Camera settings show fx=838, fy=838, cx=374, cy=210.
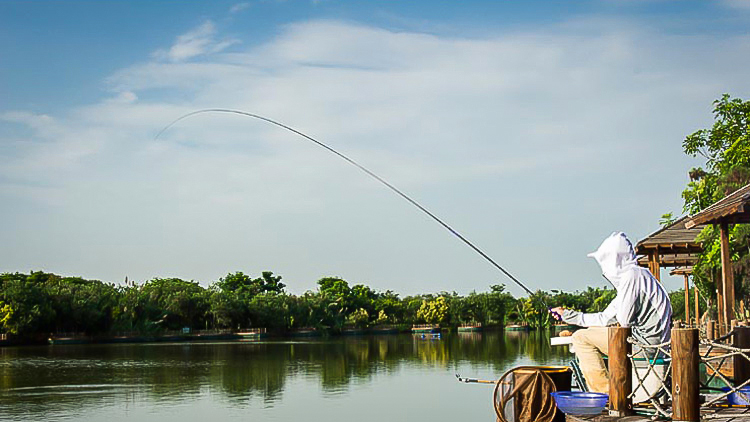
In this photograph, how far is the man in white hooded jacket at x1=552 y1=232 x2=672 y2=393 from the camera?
4898 millimetres

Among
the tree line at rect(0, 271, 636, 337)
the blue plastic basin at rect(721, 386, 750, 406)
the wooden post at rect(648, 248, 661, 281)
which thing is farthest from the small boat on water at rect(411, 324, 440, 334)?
the blue plastic basin at rect(721, 386, 750, 406)

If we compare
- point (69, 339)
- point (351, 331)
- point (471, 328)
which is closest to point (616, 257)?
point (69, 339)

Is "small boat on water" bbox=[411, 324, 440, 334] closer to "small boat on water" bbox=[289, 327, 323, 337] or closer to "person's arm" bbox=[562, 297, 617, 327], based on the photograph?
"small boat on water" bbox=[289, 327, 323, 337]

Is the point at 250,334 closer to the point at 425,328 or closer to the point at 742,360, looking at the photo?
the point at 425,328

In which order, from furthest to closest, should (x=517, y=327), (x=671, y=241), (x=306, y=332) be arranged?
(x=517, y=327)
(x=306, y=332)
(x=671, y=241)

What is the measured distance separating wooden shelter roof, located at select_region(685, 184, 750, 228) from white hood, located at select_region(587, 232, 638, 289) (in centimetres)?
404

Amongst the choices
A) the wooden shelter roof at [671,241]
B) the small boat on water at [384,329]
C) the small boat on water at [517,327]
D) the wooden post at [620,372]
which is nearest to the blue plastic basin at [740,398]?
the wooden post at [620,372]

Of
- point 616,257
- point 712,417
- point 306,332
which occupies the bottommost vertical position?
point 306,332

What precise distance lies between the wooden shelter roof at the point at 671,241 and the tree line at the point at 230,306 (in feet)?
48.0

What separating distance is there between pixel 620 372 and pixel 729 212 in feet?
15.7

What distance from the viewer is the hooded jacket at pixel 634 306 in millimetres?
4898

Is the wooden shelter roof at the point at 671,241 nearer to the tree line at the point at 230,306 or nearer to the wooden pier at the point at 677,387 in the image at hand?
the wooden pier at the point at 677,387

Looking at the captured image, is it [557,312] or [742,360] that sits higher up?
[557,312]

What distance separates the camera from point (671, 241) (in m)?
14.1
